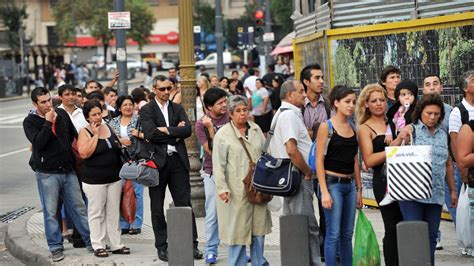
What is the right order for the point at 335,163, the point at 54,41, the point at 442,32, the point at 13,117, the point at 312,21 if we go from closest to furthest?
the point at 335,163 → the point at 442,32 → the point at 312,21 → the point at 13,117 → the point at 54,41

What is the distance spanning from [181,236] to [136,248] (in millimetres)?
2909

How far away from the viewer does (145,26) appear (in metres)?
84.3

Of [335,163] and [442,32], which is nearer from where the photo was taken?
[335,163]

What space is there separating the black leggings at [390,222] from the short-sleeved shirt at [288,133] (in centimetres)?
76

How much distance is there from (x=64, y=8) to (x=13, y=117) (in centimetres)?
4531

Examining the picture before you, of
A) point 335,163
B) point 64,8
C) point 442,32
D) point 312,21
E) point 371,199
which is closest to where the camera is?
point 335,163

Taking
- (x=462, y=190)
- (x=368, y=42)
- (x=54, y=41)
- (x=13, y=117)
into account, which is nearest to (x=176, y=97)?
(x=368, y=42)

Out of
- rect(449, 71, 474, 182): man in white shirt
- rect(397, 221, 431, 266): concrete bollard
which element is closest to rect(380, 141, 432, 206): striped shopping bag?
rect(397, 221, 431, 266): concrete bollard

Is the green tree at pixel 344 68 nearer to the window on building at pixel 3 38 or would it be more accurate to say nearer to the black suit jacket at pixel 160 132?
the black suit jacket at pixel 160 132

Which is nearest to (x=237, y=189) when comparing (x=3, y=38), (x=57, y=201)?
(x=57, y=201)

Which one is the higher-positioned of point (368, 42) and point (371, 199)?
point (368, 42)

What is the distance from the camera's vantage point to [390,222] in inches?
334

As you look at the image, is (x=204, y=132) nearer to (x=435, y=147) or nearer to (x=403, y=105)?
(x=403, y=105)

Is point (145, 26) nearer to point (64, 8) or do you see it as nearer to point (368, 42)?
point (64, 8)
